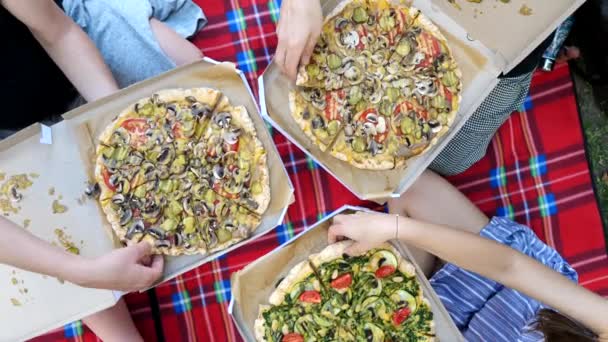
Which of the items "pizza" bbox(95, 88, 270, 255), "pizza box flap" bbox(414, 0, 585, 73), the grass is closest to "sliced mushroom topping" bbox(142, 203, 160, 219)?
"pizza" bbox(95, 88, 270, 255)

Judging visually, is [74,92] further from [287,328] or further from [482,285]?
[482,285]

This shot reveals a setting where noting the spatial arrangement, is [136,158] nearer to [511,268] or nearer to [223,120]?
[223,120]

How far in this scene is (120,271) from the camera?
1.45 m

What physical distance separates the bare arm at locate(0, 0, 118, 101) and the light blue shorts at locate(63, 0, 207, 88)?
0.32ft

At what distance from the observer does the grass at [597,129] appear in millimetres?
2074

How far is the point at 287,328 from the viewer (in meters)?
1.58

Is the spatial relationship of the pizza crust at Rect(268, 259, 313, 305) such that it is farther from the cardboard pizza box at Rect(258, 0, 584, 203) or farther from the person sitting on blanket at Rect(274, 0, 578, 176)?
the person sitting on blanket at Rect(274, 0, 578, 176)

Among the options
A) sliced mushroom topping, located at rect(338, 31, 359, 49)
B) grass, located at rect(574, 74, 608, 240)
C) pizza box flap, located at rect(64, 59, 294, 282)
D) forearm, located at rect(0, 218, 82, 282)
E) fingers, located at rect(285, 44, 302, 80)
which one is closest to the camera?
forearm, located at rect(0, 218, 82, 282)

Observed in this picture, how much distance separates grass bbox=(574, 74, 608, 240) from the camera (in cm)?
207

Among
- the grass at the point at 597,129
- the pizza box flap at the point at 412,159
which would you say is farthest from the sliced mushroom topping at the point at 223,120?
the grass at the point at 597,129

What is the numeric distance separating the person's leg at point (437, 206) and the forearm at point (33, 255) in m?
0.97

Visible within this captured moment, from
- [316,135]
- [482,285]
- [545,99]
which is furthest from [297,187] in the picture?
[545,99]

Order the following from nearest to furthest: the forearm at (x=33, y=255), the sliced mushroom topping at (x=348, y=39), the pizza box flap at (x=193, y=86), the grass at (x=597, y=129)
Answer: the forearm at (x=33, y=255)
the pizza box flap at (x=193, y=86)
the sliced mushroom topping at (x=348, y=39)
the grass at (x=597, y=129)

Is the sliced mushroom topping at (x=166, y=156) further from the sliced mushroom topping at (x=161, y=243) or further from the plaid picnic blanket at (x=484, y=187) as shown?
the plaid picnic blanket at (x=484, y=187)
